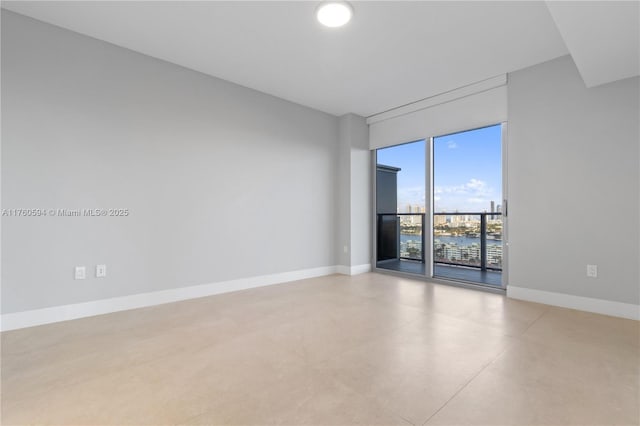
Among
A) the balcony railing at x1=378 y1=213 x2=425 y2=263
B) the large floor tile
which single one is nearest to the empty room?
the large floor tile

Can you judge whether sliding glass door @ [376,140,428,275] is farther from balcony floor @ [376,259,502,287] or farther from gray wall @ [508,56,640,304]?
gray wall @ [508,56,640,304]

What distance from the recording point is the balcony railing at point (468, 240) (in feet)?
14.8

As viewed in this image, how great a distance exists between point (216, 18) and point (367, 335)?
297cm

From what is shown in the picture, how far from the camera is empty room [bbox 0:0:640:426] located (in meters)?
1.67

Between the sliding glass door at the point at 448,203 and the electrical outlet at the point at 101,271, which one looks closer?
the electrical outlet at the point at 101,271

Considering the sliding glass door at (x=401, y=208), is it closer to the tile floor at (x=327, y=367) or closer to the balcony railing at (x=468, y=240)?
the balcony railing at (x=468, y=240)

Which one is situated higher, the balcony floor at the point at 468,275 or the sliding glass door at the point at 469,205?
the sliding glass door at the point at 469,205

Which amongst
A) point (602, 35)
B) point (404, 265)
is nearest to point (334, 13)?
point (602, 35)

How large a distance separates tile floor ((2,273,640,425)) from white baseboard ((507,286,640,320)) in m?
0.17

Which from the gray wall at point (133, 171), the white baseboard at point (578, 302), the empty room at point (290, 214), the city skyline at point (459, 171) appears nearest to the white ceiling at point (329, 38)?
the empty room at point (290, 214)

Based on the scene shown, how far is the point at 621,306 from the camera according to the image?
2814 millimetres

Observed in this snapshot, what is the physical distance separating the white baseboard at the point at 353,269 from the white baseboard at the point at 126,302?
3.04 feet

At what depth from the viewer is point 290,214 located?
14.6 feet

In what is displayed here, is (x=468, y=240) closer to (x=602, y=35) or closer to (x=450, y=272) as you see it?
(x=450, y=272)
